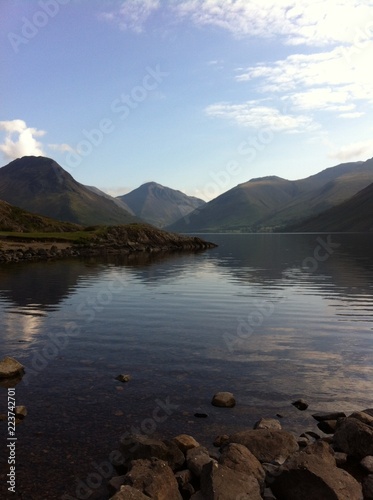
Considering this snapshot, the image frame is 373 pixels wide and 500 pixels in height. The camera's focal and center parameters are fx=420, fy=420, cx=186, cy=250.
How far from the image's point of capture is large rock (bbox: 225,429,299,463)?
1322 cm

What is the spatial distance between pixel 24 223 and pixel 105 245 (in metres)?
52.4

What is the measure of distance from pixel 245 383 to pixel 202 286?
37.7 metres

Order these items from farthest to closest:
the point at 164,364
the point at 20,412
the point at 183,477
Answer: the point at 164,364 < the point at 20,412 < the point at 183,477

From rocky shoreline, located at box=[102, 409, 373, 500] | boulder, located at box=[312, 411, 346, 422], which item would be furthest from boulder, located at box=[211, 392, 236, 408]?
boulder, located at box=[312, 411, 346, 422]

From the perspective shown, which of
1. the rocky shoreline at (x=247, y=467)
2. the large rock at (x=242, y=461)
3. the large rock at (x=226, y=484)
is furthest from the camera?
the large rock at (x=242, y=461)

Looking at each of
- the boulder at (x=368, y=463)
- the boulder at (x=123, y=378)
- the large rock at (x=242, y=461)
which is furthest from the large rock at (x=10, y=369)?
the boulder at (x=368, y=463)

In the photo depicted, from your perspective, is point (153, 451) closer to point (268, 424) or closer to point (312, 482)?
point (312, 482)

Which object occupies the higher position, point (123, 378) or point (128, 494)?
point (128, 494)

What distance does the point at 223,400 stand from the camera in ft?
57.5

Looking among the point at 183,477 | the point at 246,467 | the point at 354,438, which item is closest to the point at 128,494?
the point at 183,477

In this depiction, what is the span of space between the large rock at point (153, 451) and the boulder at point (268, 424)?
3595 mm

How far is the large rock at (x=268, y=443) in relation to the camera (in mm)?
13219

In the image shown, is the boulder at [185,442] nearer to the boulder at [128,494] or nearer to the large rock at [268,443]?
the large rock at [268,443]

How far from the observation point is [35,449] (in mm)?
13922
